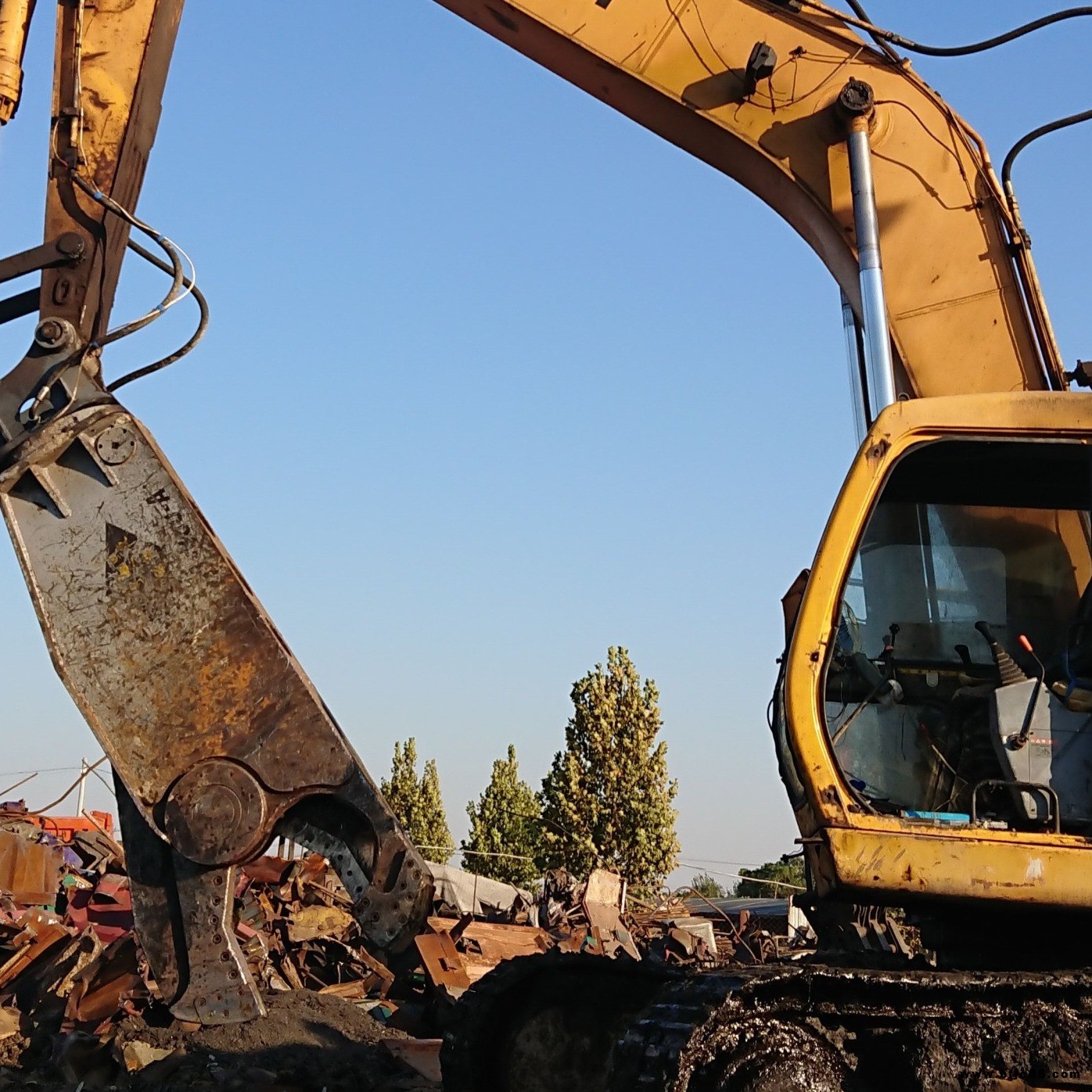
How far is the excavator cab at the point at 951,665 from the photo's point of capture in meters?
3.75

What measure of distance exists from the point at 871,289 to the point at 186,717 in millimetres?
2929

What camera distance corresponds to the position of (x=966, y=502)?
15.1ft

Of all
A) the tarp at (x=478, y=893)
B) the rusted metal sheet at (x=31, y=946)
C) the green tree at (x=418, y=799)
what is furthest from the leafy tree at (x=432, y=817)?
the rusted metal sheet at (x=31, y=946)

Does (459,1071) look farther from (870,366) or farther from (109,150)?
(109,150)

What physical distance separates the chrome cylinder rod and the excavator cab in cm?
71

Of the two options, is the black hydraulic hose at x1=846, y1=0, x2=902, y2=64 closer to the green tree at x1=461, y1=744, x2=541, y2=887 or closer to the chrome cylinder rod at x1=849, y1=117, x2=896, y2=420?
the chrome cylinder rod at x1=849, y1=117, x2=896, y2=420

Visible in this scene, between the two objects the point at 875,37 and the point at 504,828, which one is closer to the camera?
the point at 875,37

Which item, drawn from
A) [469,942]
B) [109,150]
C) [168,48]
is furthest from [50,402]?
[469,942]

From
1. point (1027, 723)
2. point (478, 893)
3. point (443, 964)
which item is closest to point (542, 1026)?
point (1027, 723)

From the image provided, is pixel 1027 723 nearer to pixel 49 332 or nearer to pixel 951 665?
pixel 951 665

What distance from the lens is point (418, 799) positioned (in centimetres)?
4056

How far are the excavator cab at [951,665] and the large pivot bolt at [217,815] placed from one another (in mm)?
1576

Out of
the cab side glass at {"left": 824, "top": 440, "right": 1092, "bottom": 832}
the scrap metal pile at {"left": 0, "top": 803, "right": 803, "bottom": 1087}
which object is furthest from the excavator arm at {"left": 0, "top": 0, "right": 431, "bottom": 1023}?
the cab side glass at {"left": 824, "top": 440, "right": 1092, "bottom": 832}

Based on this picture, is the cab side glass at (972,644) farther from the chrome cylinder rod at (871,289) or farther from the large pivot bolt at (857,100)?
the large pivot bolt at (857,100)
